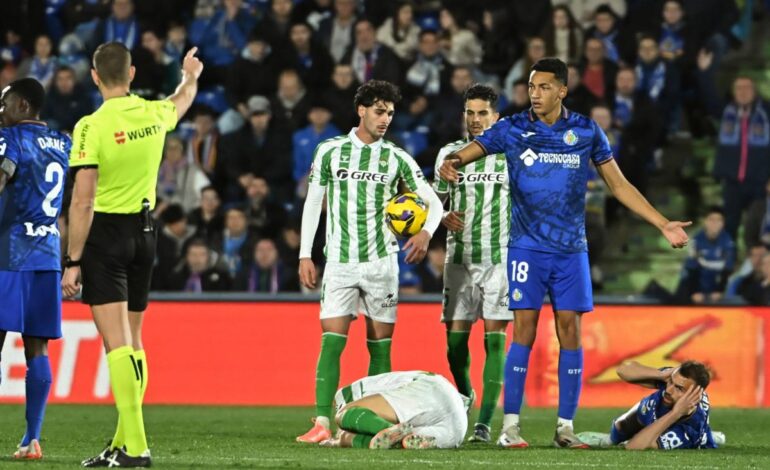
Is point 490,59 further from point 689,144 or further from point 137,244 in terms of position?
point 137,244

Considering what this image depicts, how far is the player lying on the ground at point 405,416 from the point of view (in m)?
9.35

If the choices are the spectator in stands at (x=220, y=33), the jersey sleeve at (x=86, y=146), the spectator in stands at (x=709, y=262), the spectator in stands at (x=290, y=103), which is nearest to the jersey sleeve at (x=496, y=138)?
the jersey sleeve at (x=86, y=146)

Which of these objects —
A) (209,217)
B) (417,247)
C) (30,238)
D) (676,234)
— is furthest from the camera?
(209,217)

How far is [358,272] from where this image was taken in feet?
34.0

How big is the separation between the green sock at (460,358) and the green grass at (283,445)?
59 centimetres

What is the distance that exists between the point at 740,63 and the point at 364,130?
1030 cm

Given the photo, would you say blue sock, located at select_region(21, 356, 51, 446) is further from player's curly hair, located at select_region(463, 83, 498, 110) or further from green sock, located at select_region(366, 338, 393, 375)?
player's curly hair, located at select_region(463, 83, 498, 110)

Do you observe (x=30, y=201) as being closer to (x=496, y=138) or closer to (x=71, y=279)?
(x=71, y=279)

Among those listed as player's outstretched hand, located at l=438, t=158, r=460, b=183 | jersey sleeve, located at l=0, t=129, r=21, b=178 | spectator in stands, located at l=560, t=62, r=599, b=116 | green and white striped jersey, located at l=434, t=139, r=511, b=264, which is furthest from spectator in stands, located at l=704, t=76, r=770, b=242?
jersey sleeve, located at l=0, t=129, r=21, b=178

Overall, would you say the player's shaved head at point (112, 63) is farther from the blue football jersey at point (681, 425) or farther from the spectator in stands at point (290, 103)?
the spectator in stands at point (290, 103)

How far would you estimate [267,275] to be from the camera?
15742 mm

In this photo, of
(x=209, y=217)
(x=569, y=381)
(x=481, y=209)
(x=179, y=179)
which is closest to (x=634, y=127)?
(x=209, y=217)

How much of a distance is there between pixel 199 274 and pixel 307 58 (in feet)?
11.4

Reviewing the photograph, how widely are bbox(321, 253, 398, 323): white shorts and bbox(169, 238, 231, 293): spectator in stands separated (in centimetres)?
533
